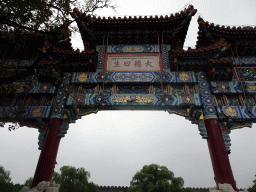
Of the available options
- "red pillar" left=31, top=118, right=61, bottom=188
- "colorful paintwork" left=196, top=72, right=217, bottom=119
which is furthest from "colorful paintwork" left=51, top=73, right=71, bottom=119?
"colorful paintwork" left=196, top=72, right=217, bottom=119

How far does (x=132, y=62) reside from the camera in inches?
319

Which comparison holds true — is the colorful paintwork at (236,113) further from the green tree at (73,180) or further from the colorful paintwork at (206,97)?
the green tree at (73,180)

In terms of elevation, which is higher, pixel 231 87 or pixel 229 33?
pixel 229 33

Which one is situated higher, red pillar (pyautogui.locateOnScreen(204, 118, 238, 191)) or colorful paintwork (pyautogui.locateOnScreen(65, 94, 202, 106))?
colorful paintwork (pyautogui.locateOnScreen(65, 94, 202, 106))

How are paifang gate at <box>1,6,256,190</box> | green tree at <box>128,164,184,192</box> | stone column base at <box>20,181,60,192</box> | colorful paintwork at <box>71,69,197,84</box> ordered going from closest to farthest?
stone column base at <box>20,181,60,192</box> → paifang gate at <box>1,6,256,190</box> → colorful paintwork at <box>71,69,197,84</box> → green tree at <box>128,164,184,192</box>

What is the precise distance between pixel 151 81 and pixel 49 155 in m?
4.60

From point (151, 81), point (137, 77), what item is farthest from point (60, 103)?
point (151, 81)

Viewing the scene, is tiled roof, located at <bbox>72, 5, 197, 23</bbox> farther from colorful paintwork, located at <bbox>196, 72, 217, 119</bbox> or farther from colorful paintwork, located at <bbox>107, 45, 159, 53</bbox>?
colorful paintwork, located at <bbox>196, 72, 217, 119</bbox>

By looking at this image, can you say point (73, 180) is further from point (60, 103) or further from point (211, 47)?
point (211, 47)

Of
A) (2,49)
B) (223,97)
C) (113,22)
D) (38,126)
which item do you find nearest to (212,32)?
(223,97)

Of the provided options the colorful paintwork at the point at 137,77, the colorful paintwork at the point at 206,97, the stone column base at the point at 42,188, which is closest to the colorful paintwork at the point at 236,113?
the colorful paintwork at the point at 206,97

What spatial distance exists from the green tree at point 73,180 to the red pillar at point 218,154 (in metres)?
14.5

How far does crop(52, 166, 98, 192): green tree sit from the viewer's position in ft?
54.9

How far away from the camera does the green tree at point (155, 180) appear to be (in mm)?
16609
